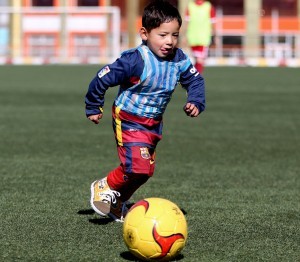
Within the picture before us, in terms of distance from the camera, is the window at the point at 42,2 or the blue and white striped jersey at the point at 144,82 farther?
the window at the point at 42,2

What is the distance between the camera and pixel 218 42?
175ft

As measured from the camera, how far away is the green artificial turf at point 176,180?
5.39m

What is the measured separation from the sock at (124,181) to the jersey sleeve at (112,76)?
517 millimetres

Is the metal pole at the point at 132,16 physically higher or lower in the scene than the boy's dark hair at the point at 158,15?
lower

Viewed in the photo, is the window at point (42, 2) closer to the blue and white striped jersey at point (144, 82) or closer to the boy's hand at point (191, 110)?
the blue and white striped jersey at point (144, 82)

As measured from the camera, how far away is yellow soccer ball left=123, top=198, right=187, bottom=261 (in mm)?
4918

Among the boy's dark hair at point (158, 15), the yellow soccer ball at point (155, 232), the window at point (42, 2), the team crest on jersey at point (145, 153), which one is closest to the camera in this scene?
the yellow soccer ball at point (155, 232)

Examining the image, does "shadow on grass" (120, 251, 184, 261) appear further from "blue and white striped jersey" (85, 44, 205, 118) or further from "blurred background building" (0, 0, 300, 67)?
"blurred background building" (0, 0, 300, 67)

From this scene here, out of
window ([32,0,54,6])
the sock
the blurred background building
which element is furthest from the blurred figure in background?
window ([32,0,54,6])

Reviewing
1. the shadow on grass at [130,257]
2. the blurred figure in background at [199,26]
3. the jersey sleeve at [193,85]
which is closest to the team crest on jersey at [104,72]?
the jersey sleeve at [193,85]

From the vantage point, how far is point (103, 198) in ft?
20.6

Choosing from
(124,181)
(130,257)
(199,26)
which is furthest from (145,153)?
(199,26)

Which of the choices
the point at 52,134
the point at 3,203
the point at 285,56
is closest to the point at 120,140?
the point at 3,203

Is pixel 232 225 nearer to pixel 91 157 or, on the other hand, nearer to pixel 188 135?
pixel 91 157
